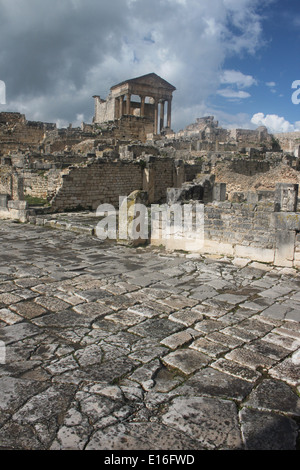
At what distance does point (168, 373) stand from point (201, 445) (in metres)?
0.88

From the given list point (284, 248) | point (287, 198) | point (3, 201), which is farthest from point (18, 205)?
point (284, 248)

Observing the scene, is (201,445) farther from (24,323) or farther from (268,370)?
(24,323)

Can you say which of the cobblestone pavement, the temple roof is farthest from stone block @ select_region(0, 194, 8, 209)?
the temple roof

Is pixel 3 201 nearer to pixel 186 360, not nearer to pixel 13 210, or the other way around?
pixel 13 210

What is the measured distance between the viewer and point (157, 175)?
18.2 meters

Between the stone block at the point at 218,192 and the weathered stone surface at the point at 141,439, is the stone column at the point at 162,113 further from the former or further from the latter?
the weathered stone surface at the point at 141,439

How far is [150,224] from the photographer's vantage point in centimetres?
900

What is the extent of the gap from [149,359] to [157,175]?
15.3 m

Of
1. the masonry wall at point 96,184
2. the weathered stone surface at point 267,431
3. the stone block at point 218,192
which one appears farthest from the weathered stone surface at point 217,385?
the masonry wall at point 96,184

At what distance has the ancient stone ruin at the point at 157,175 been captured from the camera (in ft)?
23.3

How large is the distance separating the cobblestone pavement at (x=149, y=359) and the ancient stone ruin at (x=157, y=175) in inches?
47.0

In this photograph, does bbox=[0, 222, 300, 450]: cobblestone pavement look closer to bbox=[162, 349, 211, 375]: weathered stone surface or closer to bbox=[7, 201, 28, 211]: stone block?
bbox=[162, 349, 211, 375]: weathered stone surface
